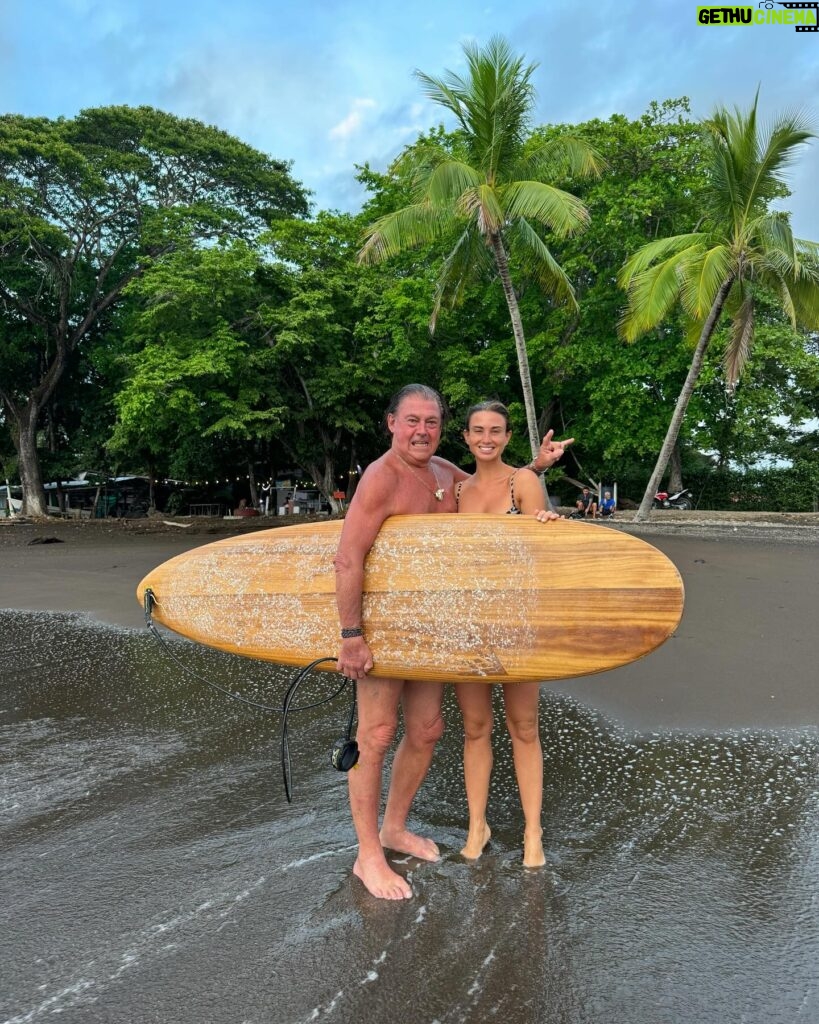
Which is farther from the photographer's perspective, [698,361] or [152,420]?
[152,420]

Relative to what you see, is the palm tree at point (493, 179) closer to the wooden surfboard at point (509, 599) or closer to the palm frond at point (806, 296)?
the palm frond at point (806, 296)

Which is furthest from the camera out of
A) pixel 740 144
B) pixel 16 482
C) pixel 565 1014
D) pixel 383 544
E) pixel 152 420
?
pixel 16 482

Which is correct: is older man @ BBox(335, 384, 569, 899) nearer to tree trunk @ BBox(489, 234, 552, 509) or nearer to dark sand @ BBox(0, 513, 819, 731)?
dark sand @ BBox(0, 513, 819, 731)

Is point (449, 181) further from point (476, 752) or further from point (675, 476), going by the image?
point (476, 752)

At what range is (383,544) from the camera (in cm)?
240

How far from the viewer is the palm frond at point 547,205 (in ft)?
40.6

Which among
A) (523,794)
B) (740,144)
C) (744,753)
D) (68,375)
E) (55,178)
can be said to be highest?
(55,178)

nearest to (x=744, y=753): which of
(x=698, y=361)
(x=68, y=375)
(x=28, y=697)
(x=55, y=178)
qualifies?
(x=28, y=697)

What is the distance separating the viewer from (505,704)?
2441 mm

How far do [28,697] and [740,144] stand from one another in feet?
46.2

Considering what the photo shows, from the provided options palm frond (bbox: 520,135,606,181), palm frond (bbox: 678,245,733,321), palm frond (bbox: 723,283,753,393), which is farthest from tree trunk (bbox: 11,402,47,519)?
palm frond (bbox: 723,283,753,393)

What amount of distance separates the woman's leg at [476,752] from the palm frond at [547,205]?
11.8m

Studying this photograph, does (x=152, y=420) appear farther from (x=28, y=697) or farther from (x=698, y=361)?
(x=28, y=697)

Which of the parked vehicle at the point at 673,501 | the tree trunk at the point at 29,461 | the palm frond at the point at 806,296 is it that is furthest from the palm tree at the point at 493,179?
the tree trunk at the point at 29,461
